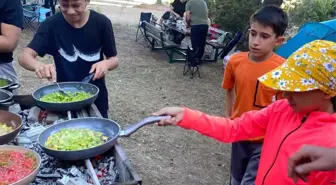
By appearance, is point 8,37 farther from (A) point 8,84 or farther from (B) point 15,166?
(B) point 15,166

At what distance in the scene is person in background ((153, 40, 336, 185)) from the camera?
1500 millimetres

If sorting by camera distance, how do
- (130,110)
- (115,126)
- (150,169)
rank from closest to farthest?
(115,126), (150,169), (130,110)

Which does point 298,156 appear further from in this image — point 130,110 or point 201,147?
point 130,110

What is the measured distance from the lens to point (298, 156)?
1294mm

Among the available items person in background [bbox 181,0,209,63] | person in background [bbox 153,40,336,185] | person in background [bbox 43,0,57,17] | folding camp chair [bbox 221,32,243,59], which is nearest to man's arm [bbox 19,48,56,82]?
person in background [bbox 153,40,336,185]

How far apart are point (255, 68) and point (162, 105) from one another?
4.04m

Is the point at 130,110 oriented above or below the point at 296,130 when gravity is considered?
below

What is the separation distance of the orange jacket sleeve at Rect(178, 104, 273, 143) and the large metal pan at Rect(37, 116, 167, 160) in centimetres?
16

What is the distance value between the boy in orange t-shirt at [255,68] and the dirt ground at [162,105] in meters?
1.74

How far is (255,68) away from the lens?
277 centimetres

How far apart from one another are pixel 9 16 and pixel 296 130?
8.13 ft

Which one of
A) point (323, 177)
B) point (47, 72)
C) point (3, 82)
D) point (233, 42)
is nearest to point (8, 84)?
point (3, 82)

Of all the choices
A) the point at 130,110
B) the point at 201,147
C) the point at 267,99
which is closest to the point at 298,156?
the point at 267,99

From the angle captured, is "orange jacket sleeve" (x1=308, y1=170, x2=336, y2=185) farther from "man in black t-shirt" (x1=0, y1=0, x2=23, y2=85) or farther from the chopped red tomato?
"man in black t-shirt" (x1=0, y1=0, x2=23, y2=85)
